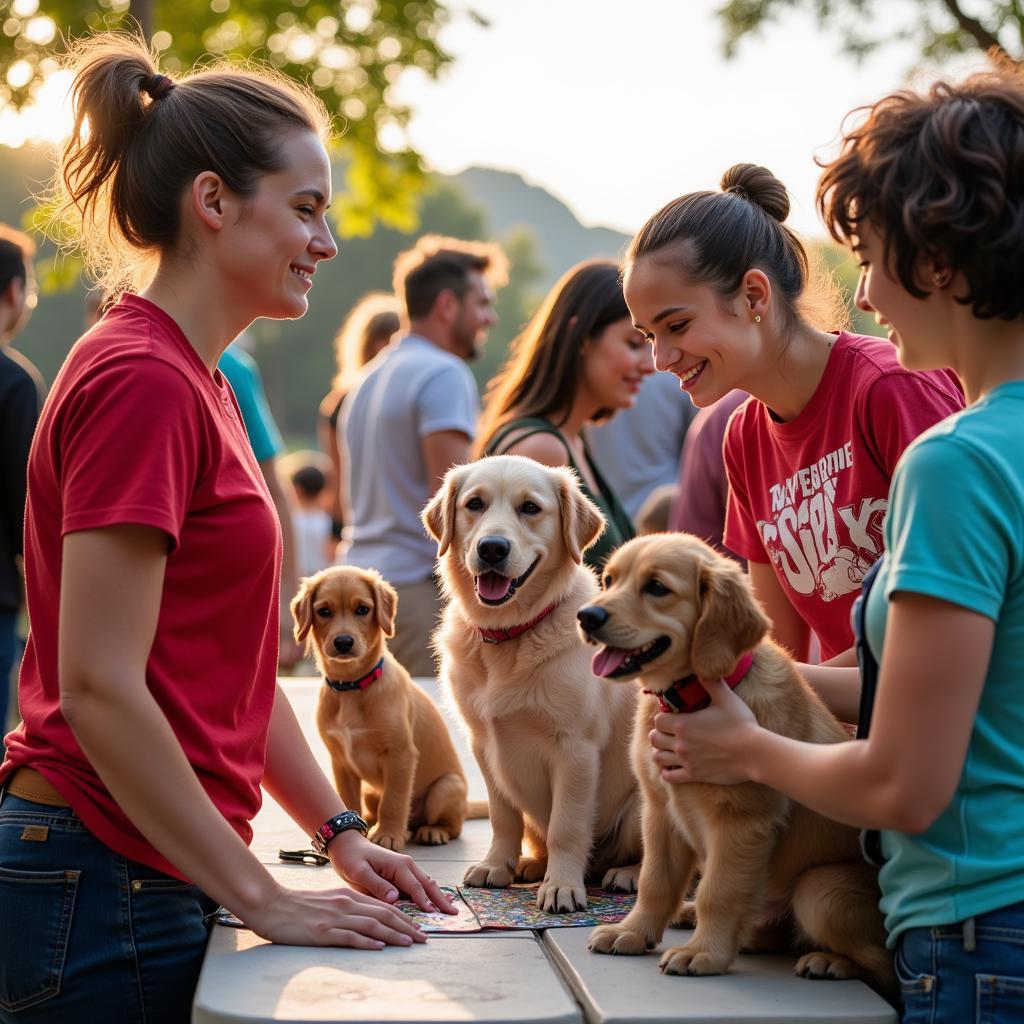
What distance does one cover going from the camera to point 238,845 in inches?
89.7

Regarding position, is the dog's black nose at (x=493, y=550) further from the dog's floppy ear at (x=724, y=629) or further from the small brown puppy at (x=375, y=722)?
the dog's floppy ear at (x=724, y=629)

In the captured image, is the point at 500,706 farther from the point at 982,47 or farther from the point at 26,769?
the point at 982,47

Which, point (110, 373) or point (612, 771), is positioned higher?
point (110, 373)

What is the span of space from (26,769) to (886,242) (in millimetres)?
1765

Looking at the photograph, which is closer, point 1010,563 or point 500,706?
point 1010,563

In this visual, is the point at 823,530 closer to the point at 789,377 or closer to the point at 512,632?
the point at 789,377

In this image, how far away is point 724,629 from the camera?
2418 millimetres

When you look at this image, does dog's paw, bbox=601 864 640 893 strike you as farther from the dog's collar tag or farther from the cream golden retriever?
the dog's collar tag

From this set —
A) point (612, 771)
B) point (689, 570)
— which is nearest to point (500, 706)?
point (612, 771)

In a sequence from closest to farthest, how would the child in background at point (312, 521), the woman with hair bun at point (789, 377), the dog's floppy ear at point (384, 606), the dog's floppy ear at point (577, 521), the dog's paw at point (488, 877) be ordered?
the woman with hair bun at point (789, 377), the dog's paw at point (488, 877), the dog's floppy ear at point (577, 521), the dog's floppy ear at point (384, 606), the child in background at point (312, 521)

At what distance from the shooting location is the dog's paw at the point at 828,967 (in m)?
2.32

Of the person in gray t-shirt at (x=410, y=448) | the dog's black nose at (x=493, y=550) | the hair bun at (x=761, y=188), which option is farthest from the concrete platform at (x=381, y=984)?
the person in gray t-shirt at (x=410, y=448)

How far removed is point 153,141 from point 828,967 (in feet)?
6.57

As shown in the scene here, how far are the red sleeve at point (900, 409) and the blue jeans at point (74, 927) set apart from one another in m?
1.73
